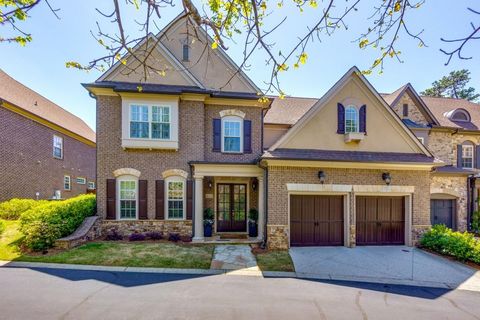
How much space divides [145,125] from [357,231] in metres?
10.6

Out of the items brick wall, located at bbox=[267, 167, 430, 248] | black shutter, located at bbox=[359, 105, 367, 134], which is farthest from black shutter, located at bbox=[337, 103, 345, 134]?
brick wall, located at bbox=[267, 167, 430, 248]

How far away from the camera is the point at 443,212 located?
14.6 meters

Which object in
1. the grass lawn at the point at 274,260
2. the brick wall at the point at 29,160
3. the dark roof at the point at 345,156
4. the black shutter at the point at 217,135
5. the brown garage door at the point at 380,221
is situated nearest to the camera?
the grass lawn at the point at 274,260

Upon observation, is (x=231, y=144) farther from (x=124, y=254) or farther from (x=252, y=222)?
(x=124, y=254)

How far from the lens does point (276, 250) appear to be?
32.0 ft

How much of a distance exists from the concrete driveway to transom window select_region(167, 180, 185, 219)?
5.35 m

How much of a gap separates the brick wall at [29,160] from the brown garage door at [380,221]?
1886 cm

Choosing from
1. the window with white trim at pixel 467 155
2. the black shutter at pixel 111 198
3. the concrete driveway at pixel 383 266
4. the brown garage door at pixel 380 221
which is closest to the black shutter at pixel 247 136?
the concrete driveway at pixel 383 266

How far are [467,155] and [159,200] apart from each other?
19022 millimetres

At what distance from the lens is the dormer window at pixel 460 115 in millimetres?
16453

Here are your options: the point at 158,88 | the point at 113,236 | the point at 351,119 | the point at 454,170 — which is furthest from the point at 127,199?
the point at 454,170

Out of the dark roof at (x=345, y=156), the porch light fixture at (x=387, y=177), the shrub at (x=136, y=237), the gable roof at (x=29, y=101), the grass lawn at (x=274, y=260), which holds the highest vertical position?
the gable roof at (x=29, y=101)

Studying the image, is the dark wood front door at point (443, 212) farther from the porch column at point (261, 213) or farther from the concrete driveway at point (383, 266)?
the porch column at point (261, 213)

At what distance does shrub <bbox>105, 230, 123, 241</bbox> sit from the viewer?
1086 cm
